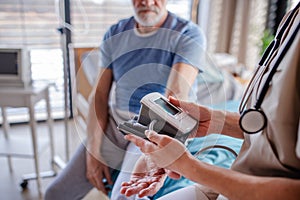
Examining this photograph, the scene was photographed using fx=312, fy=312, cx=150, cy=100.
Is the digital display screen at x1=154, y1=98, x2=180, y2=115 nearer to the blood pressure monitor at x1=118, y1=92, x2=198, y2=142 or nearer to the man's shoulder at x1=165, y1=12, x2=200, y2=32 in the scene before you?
the blood pressure monitor at x1=118, y1=92, x2=198, y2=142

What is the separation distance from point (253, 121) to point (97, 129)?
A: 29.4 inches

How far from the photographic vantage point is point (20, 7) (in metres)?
2.56

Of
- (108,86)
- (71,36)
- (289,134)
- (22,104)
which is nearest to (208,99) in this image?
(108,86)

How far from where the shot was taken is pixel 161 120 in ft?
2.37

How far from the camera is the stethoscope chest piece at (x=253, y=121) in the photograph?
2.14 ft

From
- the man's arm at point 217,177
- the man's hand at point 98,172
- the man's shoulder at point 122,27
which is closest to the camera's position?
the man's arm at point 217,177

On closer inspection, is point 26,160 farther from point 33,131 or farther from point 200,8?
point 200,8

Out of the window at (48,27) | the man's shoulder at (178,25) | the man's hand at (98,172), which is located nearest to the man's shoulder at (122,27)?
the man's shoulder at (178,25)

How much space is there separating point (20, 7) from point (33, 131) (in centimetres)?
128

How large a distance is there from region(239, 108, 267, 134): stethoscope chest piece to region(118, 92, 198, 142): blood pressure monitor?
0.14 meters

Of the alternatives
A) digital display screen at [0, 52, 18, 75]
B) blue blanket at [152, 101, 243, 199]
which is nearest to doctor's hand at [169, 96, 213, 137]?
blue blanket at [152, 101, 243, 199]

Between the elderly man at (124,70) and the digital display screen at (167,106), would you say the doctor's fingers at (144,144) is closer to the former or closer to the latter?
the digital display screen at (167,106)

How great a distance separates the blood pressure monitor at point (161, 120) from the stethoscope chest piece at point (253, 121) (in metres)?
0.14

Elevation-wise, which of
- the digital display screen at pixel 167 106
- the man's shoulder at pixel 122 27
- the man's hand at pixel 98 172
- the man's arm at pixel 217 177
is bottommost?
the man's hand at pixel 98 172
